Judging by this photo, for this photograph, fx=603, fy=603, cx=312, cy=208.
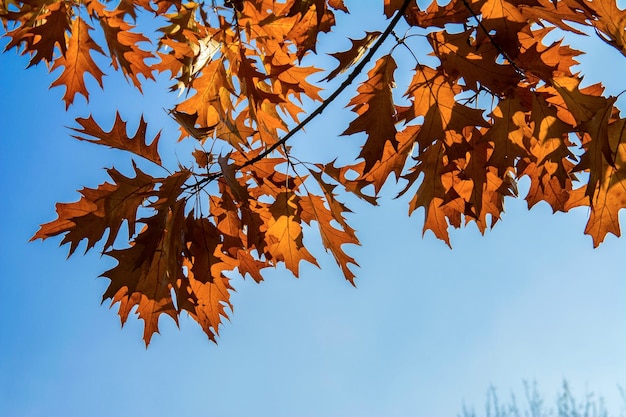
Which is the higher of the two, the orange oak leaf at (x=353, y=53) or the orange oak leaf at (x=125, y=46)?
the orange oak leaf at (x=125, y=46)

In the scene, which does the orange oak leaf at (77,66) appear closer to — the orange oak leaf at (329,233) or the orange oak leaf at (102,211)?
the orange oak leaf at (102,211)

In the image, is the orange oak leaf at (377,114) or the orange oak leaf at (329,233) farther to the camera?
the orange oak leaf at (329,233)

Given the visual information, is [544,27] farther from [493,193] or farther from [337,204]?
[337,204]

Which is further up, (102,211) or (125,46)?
(125,46)

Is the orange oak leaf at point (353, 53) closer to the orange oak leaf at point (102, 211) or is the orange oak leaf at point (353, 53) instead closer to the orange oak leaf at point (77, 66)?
the orange oak leaf at point (102, 211)

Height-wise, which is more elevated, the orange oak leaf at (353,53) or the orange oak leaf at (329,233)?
the orange oak leaf at (353,53)

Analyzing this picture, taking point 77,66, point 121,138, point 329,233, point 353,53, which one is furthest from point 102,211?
point 77,66

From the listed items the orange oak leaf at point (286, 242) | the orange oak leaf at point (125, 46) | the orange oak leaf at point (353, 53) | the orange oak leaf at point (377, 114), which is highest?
the orange oak leaf at point (125, 46)

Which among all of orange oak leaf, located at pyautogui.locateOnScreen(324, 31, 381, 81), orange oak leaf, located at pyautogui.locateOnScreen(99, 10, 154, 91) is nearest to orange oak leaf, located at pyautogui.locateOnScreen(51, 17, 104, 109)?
orange oak leaf, located at pyautogui.locateOnScreen(99, 10, 154, 91)

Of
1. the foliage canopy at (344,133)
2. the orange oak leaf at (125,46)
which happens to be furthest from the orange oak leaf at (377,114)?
the orange oak leaf at (125,46)

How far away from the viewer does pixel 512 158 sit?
4.05ft

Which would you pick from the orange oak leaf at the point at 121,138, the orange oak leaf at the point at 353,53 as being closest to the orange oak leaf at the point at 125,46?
the orange oak leaf at the point at 121,138

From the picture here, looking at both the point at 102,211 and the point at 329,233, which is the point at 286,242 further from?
the point at 102,211

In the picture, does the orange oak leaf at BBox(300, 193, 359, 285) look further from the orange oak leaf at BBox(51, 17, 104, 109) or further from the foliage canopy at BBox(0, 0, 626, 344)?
the orange oak leaf at BBox(51, 17, 104, 109)
